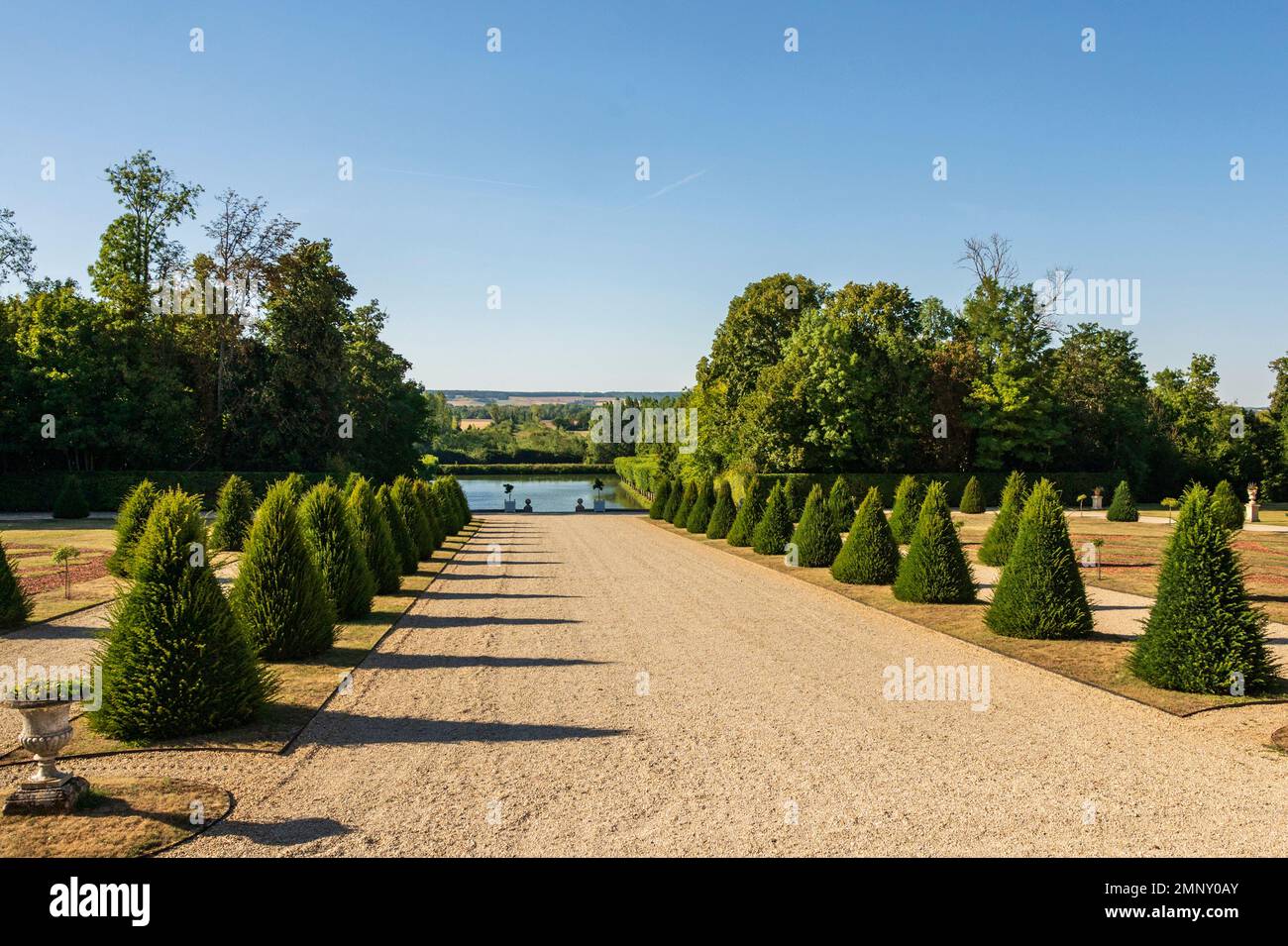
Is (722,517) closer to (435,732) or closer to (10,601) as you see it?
(10,601)

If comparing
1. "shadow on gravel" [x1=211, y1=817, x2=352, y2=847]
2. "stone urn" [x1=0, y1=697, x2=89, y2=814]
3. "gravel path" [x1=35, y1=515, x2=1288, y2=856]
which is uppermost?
"stone urn" [x1=0, y1=697, x2=89, y2=814]

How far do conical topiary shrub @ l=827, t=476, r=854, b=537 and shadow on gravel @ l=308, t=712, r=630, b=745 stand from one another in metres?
15.8

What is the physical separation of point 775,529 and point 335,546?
15.5 metres

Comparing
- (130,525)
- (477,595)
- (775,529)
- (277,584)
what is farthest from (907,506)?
(130,525)

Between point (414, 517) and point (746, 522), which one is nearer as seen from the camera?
point (414, 517)

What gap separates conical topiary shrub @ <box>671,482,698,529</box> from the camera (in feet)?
138

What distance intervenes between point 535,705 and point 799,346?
47023mm

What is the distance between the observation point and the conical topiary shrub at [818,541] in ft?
78.8

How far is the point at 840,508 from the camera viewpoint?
24484 millimetres

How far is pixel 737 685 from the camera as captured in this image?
11.3 meters

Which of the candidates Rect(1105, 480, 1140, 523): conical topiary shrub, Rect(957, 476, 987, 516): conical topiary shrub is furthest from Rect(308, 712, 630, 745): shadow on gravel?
Rect(957, 476, 987, 516): conical topiary shrub

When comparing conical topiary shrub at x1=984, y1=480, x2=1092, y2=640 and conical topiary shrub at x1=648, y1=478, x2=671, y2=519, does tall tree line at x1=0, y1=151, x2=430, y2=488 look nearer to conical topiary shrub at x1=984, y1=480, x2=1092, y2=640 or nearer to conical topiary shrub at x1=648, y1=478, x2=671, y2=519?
conical topiary shrub at x1=648, y1=478, x2=671, y2=519

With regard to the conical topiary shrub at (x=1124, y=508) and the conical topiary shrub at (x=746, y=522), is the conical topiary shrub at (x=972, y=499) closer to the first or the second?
the conical topiary shrub at (x=1124, y=508)
